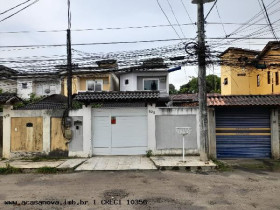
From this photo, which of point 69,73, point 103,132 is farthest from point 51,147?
point 69,73

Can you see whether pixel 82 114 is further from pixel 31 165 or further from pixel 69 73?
pixel 31 165

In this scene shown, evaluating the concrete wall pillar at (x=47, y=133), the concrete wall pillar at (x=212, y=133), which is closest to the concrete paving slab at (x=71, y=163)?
the concrete wall pillar at (x=47, y=133)

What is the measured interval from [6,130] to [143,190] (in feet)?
28.7

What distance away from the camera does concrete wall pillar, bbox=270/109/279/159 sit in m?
11.9

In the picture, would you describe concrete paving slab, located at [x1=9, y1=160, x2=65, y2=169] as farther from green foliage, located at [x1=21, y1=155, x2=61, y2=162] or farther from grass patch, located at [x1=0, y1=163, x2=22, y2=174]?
green foliage, located at [x1=21, y1=155, x2=61, y2=162]

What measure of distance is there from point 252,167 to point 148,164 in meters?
4.40

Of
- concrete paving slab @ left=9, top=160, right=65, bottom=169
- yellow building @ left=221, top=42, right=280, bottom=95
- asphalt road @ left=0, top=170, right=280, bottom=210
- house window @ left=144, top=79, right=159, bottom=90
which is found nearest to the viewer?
asphalt road @ left=0, top=170, right=280, bottom=210

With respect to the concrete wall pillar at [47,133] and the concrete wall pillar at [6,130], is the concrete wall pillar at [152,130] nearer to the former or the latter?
A: the concrete wall pillar at [47,133]

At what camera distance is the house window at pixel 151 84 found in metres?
20.3

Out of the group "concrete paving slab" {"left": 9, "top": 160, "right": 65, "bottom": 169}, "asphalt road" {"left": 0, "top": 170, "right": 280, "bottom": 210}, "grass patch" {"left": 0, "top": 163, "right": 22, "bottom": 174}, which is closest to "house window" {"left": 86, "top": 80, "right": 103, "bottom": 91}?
"concrete paving slab" {"left": 9, "top": 160, "right": 65, "bottom": 169}

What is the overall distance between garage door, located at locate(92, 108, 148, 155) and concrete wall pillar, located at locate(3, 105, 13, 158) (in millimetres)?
4244

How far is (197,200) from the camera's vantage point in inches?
236

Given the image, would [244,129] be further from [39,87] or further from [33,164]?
[39,87]

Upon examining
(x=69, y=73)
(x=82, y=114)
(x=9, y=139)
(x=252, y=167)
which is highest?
(x=69, y=73)
